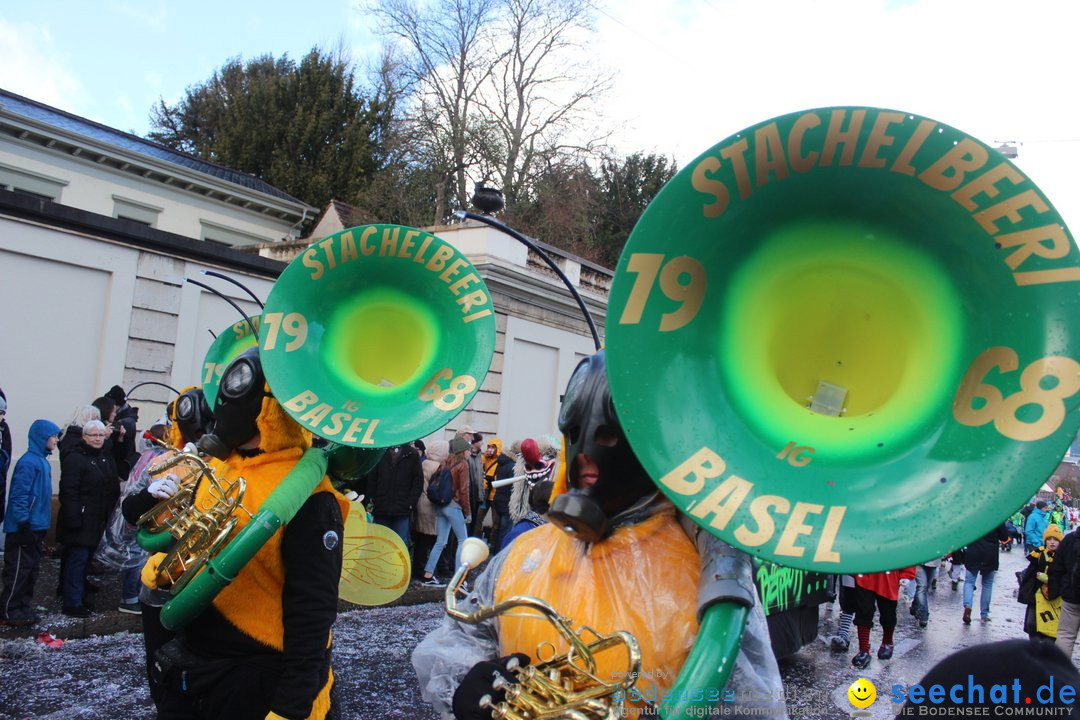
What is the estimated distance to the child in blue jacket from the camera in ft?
19.8

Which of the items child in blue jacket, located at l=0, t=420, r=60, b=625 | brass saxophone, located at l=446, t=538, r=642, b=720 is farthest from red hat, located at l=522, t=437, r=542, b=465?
brass saxophone, located at l=446, t=538, r=642, b=720

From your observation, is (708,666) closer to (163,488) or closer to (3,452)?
(163,488)

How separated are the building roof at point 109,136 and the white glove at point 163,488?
18.0m

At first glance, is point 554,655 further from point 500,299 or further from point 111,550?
point 500,299

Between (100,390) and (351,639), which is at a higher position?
(100,390)

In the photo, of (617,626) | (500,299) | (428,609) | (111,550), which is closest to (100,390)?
(111,550)

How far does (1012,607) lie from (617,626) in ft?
40.0

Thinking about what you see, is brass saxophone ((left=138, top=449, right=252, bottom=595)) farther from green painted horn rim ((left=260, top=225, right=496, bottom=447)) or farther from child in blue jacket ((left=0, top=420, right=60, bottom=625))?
child in blue jacket ((left=0, top=420, right=60, bottom=625))

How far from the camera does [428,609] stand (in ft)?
26.2

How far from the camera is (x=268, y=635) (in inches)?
96.9

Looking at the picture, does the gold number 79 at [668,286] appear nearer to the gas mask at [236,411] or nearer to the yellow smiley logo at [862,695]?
the gas mask at [236,411]

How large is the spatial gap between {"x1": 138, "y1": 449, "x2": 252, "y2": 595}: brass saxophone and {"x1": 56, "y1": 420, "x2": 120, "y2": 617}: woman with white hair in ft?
13.7

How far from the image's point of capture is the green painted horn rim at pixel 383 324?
2.88m

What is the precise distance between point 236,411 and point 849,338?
6.50 ft
